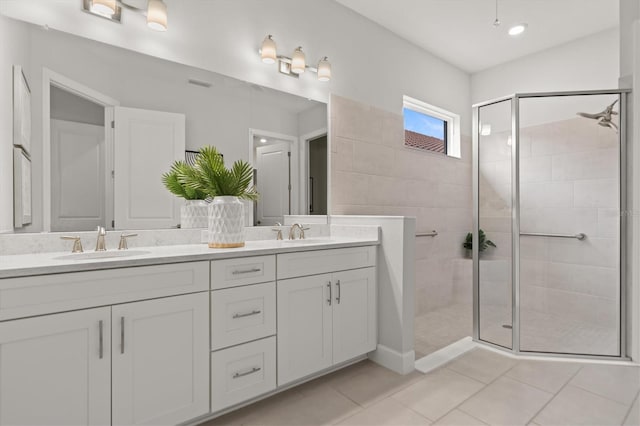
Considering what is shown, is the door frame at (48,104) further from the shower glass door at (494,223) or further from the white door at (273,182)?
the shower glass door at (494,223)

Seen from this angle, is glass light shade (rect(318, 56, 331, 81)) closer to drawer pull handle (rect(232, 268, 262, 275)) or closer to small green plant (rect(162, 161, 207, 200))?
small green plant (rect(162, 161, 207, 200))

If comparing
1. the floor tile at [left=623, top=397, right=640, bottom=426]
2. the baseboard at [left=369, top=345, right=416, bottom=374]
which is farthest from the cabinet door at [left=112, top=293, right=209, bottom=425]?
the floor tile at [left=623, top=397, right=640, bottom=426]

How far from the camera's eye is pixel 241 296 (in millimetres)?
1562

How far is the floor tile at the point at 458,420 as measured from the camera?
1552mm

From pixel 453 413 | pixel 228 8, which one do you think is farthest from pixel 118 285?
pixel 228 8

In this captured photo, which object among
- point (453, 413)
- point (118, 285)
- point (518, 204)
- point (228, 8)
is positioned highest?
point (228, 8)

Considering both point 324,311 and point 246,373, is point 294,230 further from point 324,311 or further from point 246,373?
point 246,373

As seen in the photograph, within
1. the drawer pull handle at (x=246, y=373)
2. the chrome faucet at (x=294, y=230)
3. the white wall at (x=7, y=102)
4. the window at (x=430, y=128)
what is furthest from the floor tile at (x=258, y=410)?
the window at (x=430, y=128)

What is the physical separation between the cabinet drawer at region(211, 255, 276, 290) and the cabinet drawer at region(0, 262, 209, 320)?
0.05 m

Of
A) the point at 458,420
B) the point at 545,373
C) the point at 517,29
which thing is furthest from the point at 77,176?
the point at 517,29

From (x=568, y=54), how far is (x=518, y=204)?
6.89 feet

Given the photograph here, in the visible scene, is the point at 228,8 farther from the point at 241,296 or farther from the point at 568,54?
the point at 568,54

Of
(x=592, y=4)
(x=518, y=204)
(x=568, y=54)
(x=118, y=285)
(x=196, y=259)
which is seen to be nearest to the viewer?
(x=118, y=285)

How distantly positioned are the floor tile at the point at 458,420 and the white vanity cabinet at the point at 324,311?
604 millimetres
